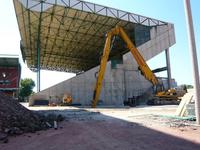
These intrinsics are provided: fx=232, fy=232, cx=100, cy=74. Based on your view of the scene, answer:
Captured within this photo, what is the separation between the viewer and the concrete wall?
35.4 metres

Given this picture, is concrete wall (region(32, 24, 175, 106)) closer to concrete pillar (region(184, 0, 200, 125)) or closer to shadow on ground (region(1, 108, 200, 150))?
concrete pillar (region(184, 0, 200, 125))

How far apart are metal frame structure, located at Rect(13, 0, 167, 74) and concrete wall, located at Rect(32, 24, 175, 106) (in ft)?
12.4

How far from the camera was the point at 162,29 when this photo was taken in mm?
39812

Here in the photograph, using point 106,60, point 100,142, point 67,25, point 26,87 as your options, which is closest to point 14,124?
point 100,142

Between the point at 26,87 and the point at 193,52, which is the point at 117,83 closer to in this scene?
the point at 193,52

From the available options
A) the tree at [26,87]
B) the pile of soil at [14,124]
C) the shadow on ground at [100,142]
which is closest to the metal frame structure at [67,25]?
the pile of soil at [14,124]

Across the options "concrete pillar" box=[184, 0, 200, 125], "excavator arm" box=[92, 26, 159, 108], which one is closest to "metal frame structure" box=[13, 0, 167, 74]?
"excavator arm" box=[92, 26, 159, 108]

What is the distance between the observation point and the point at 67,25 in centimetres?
3769

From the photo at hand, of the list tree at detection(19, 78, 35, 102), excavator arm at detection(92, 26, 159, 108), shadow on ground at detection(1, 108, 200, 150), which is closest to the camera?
shadow on ground at detection(1, 108, 200, 150)

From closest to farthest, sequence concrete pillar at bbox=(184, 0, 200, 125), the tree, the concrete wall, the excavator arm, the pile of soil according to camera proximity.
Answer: the pile of soil → concrete pillar at bbox=(184, 0, 200, 125) → the excavator arm → the concrete wall → the tree

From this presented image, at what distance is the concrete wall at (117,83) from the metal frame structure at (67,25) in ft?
12.4

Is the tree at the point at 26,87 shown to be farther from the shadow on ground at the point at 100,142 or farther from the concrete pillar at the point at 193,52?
the concrete pillar at the point at 193,52

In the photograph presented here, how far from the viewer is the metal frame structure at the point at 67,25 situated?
102 ft

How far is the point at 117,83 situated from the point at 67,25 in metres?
12.4
